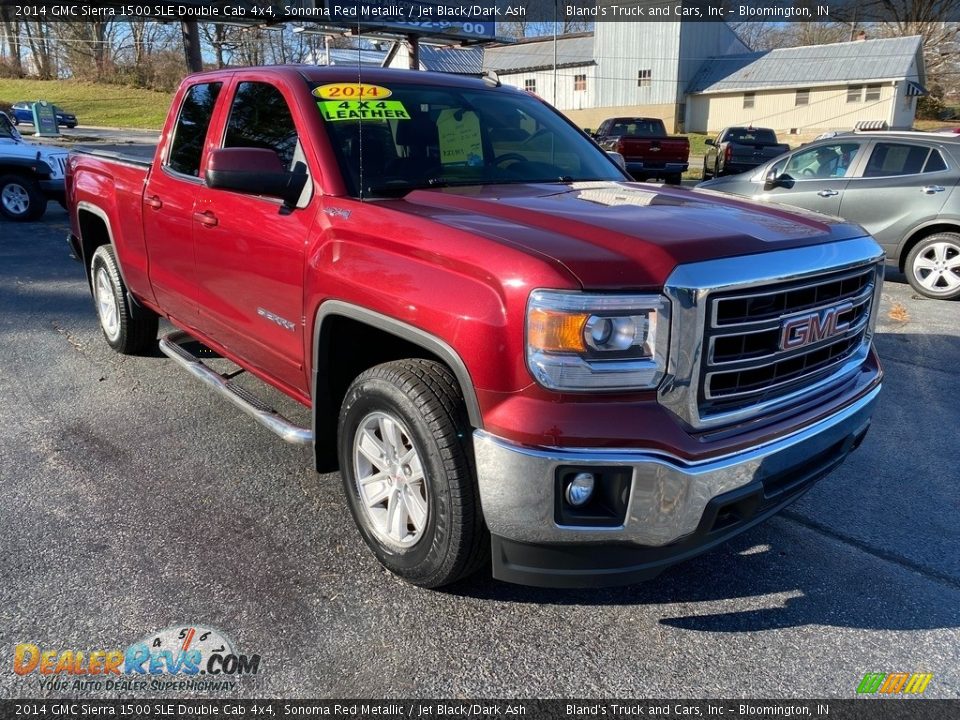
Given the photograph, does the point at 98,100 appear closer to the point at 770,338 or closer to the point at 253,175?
the point at 253,175

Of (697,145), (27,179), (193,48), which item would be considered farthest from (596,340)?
(697,145)

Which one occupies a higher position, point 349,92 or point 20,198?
point 349,92

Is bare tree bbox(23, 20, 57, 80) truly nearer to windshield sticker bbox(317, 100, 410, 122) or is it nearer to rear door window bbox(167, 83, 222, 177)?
rear door window bbox(167, 83, 222, 177)

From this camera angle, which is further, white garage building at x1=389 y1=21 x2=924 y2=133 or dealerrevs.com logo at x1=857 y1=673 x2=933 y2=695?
white garage building at x1=389 y1=21 x2=924 y2=133

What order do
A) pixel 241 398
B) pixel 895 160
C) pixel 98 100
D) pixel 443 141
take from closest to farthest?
pixel 443 141 < pixel 241 398 < pixel 895 160 < pixel 98 100

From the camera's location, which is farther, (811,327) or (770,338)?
(811,327)

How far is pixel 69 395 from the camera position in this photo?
4773 millimetres

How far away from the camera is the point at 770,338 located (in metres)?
2.47

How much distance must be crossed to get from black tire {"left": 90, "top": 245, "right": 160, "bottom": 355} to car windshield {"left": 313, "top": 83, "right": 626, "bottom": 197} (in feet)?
8.70

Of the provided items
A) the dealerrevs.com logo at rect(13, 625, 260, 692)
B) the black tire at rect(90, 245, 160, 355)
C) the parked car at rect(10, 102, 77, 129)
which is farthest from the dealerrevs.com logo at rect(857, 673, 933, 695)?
the parked car at rect(10, 102, 77, 129)

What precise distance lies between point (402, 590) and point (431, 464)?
67cm

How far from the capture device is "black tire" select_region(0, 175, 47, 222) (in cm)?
1199

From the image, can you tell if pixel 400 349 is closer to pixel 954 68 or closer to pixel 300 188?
pixel 300 188

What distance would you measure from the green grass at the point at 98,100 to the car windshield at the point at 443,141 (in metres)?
40.3
